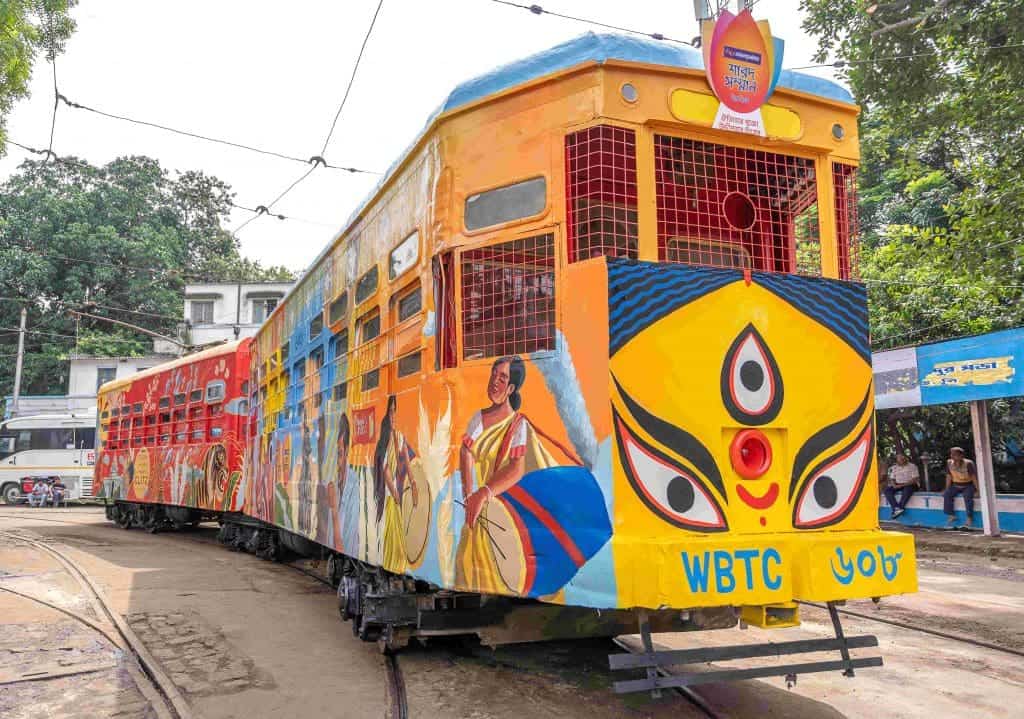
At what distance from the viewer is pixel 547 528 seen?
14.5ft

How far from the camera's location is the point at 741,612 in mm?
4477

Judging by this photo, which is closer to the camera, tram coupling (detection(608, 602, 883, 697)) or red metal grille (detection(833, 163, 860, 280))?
tram coupling (detection(608, 602, 883, 697))

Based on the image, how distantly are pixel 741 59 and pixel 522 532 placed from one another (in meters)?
2.87

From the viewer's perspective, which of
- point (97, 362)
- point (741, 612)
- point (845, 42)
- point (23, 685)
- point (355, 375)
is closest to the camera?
point (741, 612)

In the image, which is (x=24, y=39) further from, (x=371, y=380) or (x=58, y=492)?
(x=58, y=492)

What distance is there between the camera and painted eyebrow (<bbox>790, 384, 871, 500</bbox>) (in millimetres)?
4590

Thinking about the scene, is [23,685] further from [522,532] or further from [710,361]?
[710,361]

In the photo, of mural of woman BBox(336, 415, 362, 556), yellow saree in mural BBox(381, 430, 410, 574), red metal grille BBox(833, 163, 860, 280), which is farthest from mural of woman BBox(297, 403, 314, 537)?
red metal grille BBox(833, 163, 860, 280)

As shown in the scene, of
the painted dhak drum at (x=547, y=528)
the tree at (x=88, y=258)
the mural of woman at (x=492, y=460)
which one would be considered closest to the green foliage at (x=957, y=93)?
the mural of woman at (x=492, y=460)

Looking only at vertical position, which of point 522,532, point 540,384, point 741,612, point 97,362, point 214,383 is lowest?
point 741,612

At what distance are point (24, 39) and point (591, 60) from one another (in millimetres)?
11616

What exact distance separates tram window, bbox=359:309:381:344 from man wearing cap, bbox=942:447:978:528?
1193cm

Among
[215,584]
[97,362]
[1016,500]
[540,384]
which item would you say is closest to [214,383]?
[215,584]

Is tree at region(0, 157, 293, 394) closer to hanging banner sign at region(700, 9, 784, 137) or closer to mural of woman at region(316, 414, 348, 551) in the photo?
mural of woman at region(316, 414, 348, 551)
